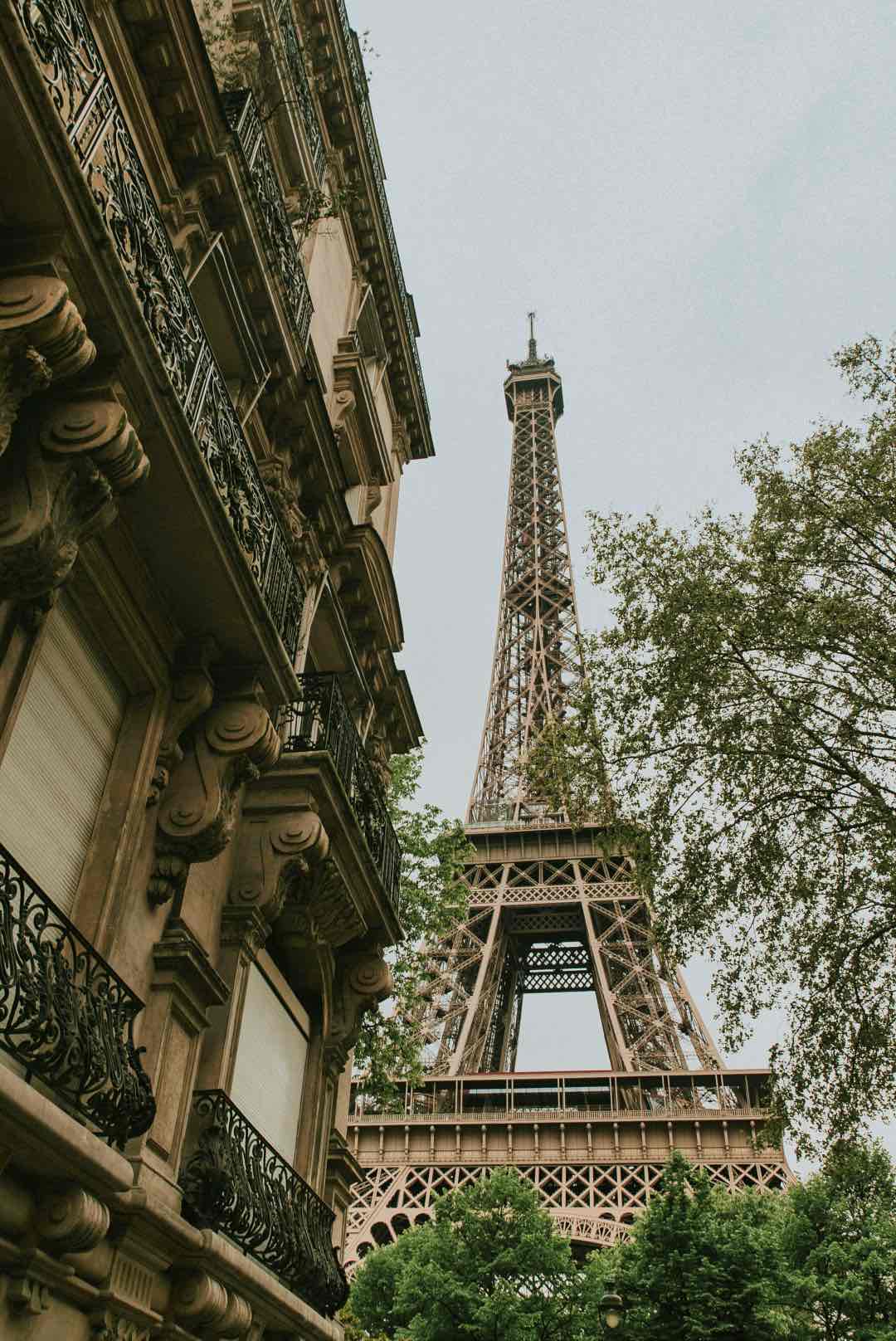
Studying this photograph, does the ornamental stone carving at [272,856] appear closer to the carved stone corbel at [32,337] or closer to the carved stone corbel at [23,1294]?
the carved stone corbel at [23,1294]

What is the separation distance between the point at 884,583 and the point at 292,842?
780 centimetres

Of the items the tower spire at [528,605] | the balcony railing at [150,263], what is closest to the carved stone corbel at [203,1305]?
the balcony railing at [150,263]

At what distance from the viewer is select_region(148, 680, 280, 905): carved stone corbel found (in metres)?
8.67

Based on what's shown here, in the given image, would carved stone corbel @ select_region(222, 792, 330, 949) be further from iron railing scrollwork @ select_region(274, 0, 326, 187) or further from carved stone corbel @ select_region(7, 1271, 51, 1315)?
iron railing scrollwork @ select_region(274, 0, 326, 187)

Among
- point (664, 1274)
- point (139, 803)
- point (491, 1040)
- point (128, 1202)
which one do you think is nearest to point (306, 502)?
point (139, 803)

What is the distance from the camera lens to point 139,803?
8.39 metres

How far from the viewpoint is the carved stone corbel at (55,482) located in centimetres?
621

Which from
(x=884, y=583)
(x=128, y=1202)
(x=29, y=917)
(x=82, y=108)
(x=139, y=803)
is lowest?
(x=128, y=1202)

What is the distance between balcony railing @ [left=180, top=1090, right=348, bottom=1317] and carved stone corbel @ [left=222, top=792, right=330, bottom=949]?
1606 millimetres

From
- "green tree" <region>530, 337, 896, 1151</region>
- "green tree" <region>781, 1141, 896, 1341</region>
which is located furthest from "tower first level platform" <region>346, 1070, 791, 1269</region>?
"green tree" <region>530, 337, 896, 1151</region>

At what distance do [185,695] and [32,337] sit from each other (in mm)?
3630

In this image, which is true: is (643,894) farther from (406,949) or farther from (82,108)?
(82,108)

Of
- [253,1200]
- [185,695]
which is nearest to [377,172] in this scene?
[185,695]

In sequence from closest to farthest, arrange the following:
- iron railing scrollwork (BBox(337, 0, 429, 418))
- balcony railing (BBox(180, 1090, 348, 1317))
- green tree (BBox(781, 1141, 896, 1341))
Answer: balcony railing (BBox(180, 1090, 348, 1317))
iron railing scrollwork (BBox(337, 0, 429, 418))
green tree (BBox(781, 1141, 896, 1341))
